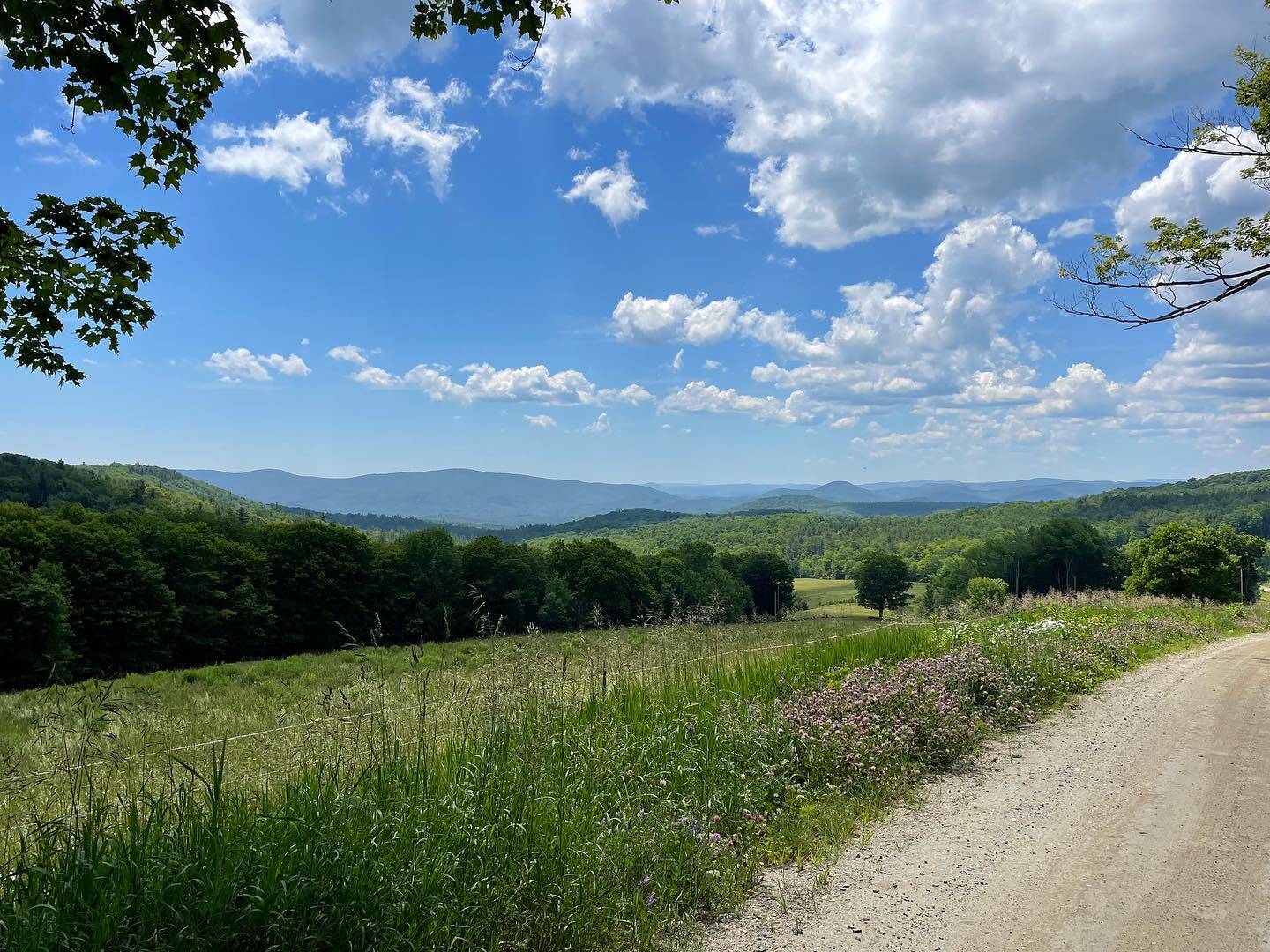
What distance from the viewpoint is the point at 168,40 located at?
169 inches

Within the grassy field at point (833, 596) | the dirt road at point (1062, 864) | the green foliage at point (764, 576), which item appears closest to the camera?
the dirt road at point (1062, 864)

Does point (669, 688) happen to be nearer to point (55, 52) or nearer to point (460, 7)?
point (460, 7)

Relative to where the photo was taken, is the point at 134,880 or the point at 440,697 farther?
the point at 440,697

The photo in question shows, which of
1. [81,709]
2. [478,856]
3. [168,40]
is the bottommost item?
[478,856]

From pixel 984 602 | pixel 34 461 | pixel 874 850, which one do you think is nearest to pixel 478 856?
pixel 874 850

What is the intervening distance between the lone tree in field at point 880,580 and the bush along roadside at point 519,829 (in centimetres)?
7620

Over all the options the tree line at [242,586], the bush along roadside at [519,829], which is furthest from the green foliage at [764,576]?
the bush along roadside at [519,829]

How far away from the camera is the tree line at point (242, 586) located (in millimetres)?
26969

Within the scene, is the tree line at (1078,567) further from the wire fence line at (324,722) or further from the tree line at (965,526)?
the wire fence line at (324,722)

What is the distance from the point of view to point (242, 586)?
A: 36875mm

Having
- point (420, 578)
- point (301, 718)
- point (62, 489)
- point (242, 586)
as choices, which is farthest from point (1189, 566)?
point (62, 489)

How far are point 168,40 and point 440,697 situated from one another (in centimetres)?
527

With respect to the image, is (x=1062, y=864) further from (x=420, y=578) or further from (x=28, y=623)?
(x=420, y=578)

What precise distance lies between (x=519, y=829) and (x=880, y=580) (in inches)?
3223
